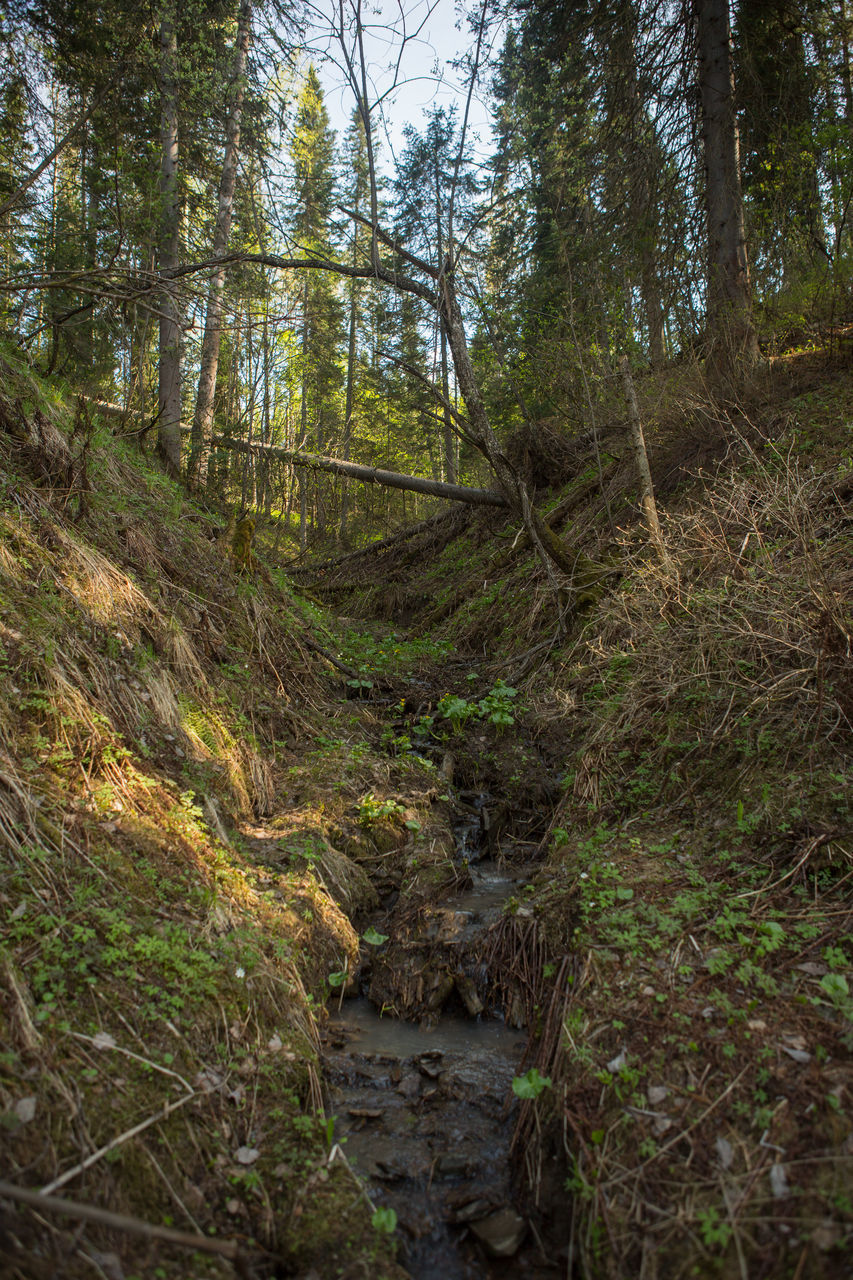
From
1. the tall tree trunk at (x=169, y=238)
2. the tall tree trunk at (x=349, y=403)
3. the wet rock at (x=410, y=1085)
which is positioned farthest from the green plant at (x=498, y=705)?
the tall tree trunk at (x=349, y=403)

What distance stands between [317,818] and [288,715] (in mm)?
1397

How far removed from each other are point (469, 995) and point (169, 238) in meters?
9.87

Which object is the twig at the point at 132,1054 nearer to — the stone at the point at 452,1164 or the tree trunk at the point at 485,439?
the stone at the point at 452,1164

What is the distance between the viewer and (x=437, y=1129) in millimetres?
2818

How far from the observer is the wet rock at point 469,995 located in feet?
11.5

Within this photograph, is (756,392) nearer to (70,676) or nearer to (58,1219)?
(70,676)

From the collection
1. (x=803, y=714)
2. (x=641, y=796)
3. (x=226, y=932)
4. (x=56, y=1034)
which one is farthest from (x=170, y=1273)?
(x=803, y=714)

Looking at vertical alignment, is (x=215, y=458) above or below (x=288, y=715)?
above

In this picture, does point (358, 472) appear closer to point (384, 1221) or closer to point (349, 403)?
point (384, 1221)

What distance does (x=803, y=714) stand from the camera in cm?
388

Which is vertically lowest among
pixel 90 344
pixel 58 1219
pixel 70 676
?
pixel 58 1219

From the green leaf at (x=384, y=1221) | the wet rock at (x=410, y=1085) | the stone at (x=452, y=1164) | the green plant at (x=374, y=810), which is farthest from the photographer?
the green plant at (x=374, y=810)

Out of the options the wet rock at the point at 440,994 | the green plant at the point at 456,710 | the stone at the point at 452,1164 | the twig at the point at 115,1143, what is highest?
the green plant at the point at 456,710

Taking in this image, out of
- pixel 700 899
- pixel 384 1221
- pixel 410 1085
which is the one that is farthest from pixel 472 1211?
pixel 700 899
